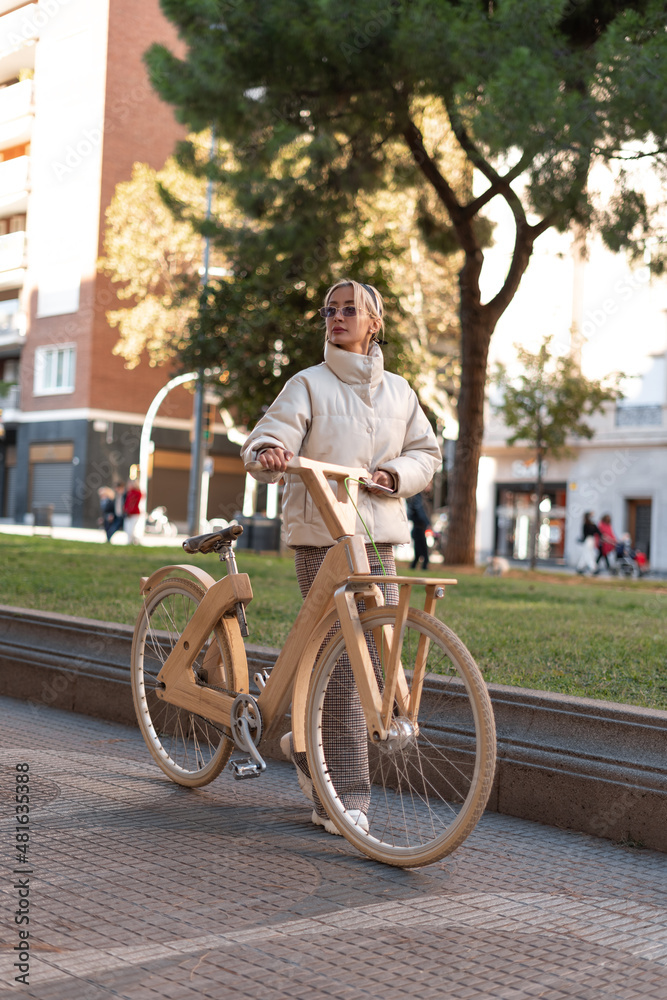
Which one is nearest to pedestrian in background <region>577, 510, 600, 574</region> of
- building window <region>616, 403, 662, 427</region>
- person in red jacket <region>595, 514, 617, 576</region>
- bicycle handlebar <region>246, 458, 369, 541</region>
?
person in red jacket <region>595, 514, 617, 576</region>

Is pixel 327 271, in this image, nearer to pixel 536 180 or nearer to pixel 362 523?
pixel 536 180

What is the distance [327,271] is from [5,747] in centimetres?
1553

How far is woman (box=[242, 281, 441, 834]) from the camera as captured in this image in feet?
13.3

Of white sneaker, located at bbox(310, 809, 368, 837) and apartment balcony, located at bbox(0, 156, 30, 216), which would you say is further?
apartment balcony, located at bbox(0, 156, 30, 216)

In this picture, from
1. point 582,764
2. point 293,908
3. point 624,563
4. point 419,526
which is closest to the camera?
point 293,908

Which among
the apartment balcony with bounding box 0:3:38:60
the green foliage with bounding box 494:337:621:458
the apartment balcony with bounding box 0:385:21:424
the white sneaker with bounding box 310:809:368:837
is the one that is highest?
the apartment balcony with bounding box 0:3:38:60

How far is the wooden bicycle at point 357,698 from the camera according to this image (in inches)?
143

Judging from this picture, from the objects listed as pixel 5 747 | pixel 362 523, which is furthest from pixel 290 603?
pixel 362 523

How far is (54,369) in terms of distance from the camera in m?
45.0

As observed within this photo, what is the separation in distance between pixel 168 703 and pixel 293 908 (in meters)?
1.83

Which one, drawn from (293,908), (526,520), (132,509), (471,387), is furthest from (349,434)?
(526,520)

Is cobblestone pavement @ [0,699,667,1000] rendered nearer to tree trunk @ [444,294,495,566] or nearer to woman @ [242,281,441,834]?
woman @ [242,281,441,834]

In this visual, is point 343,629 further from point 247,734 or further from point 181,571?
point 181,571

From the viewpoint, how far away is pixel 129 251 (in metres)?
34.5
